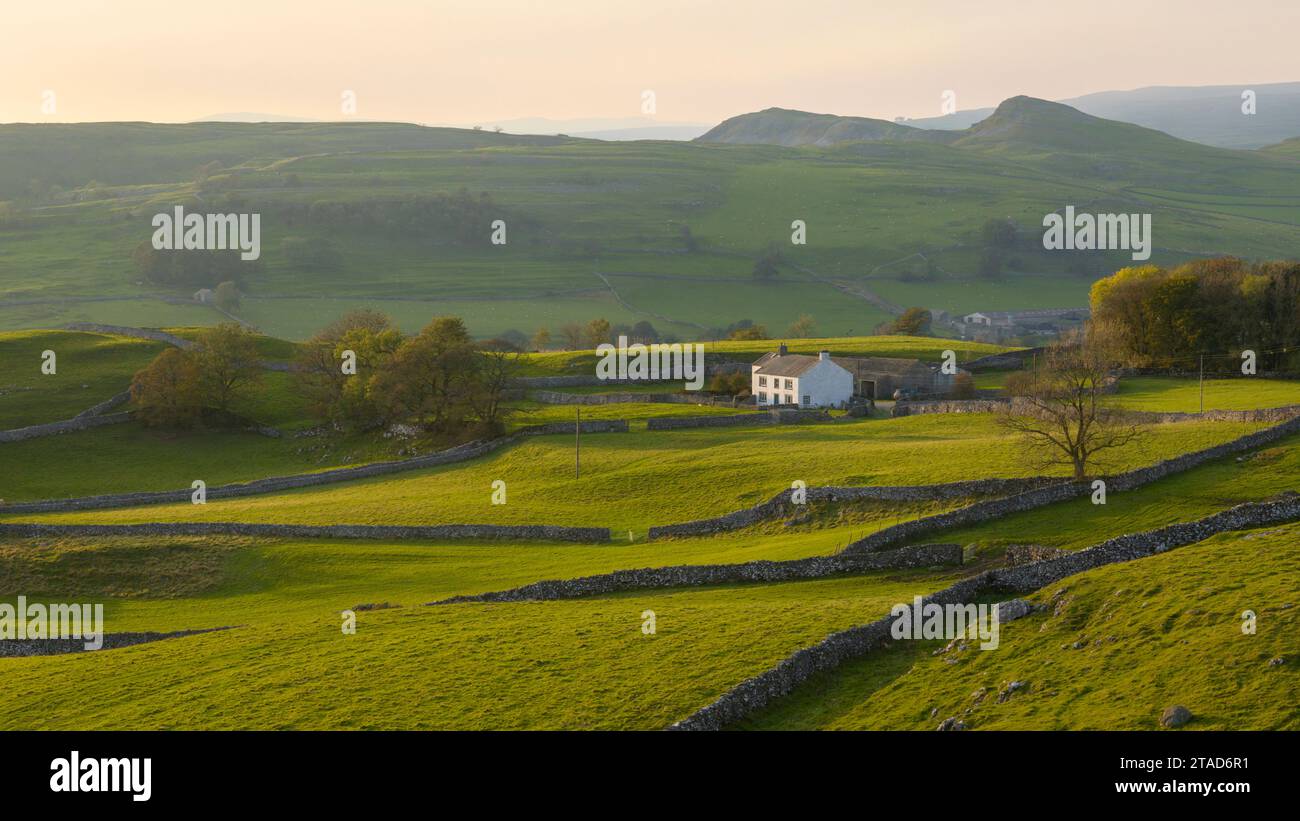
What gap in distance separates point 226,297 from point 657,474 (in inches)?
4684

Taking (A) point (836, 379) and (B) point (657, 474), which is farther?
(A) point (836, 379)

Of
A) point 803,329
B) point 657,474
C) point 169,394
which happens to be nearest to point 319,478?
point 169,394

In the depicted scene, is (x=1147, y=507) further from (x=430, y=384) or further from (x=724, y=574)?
(x=430, y=384)

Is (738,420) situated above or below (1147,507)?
above

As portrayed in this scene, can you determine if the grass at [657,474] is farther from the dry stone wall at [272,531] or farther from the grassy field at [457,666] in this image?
the grassy field at [457,666]

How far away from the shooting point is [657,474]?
201 feet

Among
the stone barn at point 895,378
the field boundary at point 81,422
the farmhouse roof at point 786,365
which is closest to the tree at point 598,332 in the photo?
the farmhouse roof at point 786,365

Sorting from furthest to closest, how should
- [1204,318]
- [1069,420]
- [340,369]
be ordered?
[340,369] → [1204,318] → [1069,420]

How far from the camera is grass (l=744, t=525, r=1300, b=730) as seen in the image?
21891mm

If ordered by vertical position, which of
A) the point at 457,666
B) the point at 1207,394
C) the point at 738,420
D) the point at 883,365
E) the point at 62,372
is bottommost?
the point at 457,666

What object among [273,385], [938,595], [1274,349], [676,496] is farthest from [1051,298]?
[938,595]

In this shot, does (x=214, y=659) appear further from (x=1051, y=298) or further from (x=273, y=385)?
(x=1051, y=298)

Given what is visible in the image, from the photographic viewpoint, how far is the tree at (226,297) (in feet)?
534
